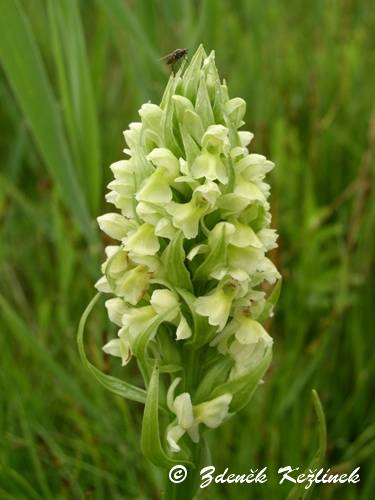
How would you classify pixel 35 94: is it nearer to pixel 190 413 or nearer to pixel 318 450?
pixel 190 413

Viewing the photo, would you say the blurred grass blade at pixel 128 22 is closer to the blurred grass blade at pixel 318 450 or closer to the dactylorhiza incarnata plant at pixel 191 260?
the dactylorhiza incarnata plant at pixel 191 260

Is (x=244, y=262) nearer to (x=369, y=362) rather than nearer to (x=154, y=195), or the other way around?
(x=154, y=195)

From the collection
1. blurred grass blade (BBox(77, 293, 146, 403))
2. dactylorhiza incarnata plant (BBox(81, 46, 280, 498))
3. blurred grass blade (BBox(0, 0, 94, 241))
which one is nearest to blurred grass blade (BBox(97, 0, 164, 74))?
blurred grass blade (BBox(0, 0, 94, 241))

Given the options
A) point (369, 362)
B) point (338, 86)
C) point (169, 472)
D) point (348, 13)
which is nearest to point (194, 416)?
point (169, 472)

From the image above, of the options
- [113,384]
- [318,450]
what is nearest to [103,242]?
[113,384]

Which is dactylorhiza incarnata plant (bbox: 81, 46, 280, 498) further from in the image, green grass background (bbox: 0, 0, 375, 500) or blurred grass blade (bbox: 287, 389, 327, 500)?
green grass background (bbox: 0, 0, 375, 500)

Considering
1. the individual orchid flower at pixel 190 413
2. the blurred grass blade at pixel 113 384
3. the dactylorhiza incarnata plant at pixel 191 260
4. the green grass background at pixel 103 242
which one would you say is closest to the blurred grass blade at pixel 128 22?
the green grass background at pixel 103 242

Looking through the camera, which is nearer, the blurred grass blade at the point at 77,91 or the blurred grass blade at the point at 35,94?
the blurred grass blade at the point at 35,94

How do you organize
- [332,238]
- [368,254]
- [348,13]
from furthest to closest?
[348,13], [332,238], [368,254]
